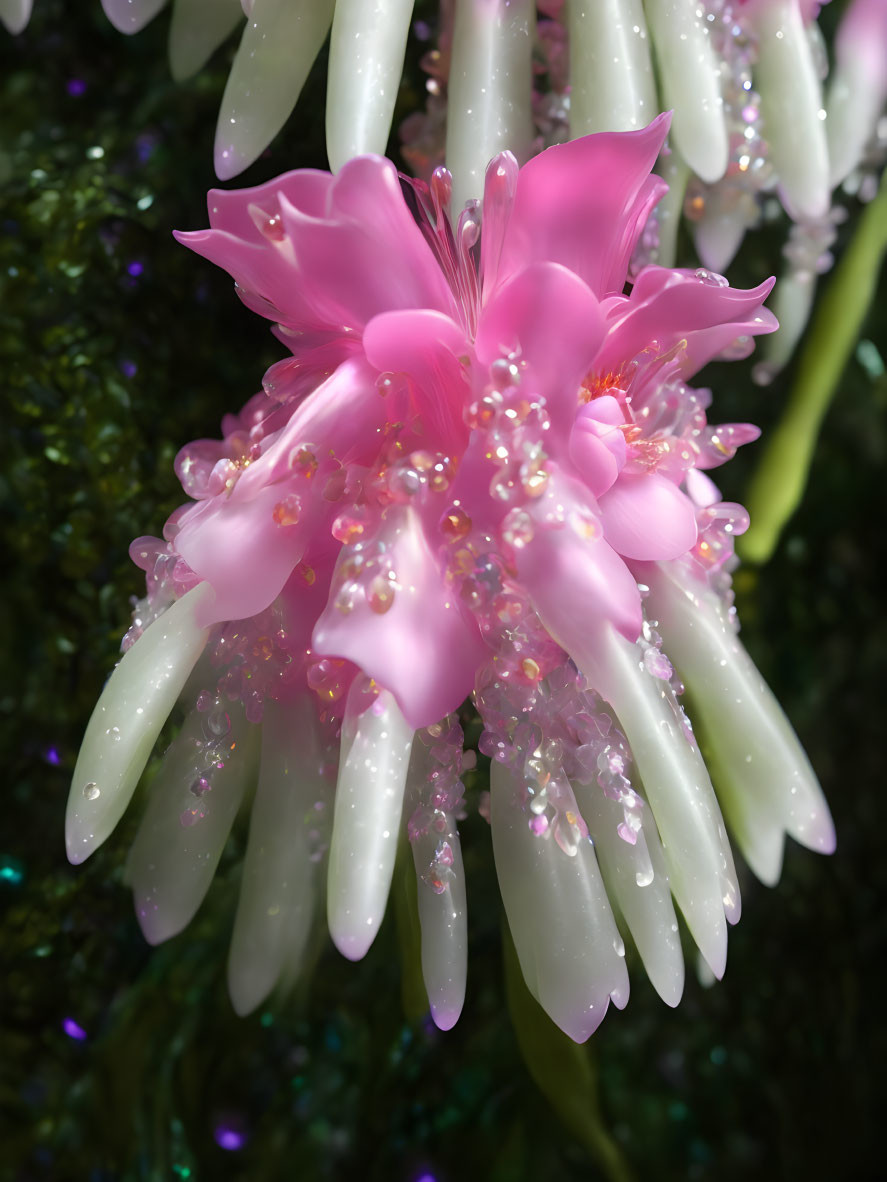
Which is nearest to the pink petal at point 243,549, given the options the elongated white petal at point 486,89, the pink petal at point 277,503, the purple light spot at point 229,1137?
the pink petal at point 277,503

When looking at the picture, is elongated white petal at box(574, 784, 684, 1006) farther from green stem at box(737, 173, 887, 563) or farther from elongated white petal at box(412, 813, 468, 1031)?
green stem at box(737, 173, 887, 563)

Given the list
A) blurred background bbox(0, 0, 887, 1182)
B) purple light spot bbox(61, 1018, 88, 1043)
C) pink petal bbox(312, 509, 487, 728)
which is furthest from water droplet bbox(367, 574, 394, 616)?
purple light spot bbox(61, 1018, 88, 1043)

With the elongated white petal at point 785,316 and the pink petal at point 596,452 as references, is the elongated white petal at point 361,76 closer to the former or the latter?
the pink petal at point 596,452

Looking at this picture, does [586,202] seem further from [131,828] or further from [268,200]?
[131,828]

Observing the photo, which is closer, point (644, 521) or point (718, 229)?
point (644, 521)

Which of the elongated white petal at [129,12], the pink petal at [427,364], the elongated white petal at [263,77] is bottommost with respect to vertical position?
the pink petal at [427,364]

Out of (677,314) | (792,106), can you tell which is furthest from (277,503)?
(792,106)

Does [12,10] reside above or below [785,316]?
above

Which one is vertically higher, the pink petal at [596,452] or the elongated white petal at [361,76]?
the elongated white petal at [361,76]
